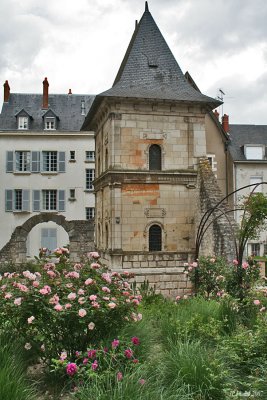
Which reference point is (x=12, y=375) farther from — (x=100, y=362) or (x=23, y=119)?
(x=23, y=119)

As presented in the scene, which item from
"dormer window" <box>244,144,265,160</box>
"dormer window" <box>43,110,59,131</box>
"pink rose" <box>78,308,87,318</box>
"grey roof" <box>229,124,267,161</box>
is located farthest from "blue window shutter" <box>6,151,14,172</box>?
"pink rose" <box>78,308,87,318</box>

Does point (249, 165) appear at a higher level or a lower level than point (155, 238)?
higher

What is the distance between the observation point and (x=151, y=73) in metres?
15.0

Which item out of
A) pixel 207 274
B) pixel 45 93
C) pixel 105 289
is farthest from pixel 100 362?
pixel 45 93

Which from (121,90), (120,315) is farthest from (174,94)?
(120,315)

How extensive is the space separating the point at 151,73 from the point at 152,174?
3365mm

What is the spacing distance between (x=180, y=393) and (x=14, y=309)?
1831 millimetres

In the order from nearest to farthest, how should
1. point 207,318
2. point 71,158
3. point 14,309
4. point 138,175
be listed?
point 14,309
point 207,318
point 138,175
point 71,158

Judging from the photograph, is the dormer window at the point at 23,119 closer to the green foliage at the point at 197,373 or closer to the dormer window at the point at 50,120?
the dormer window at the point at 50,120

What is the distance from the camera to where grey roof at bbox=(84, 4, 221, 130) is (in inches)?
554

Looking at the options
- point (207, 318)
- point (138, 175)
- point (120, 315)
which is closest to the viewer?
point (120, 315)

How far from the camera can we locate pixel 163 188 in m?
14.1

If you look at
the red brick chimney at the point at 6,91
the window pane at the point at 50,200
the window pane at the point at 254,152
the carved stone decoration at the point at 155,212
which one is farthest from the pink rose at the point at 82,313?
the red brick chimney at the point at 6,91

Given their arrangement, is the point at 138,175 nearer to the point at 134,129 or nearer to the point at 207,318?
the point at 134,129
